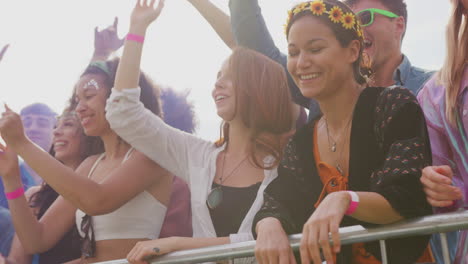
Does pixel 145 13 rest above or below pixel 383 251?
above

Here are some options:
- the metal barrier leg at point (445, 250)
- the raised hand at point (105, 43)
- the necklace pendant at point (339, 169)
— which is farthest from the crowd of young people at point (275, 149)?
the raised hand at point (105, 43)

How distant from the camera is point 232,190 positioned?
8.91 feet

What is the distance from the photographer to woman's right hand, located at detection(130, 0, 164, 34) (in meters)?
3.15

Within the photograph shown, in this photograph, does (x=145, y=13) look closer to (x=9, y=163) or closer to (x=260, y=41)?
(x=260, y=41)

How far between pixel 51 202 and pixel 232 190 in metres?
1.67

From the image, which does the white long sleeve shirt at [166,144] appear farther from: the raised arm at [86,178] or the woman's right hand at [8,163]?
the woman's right hand at [8,163]

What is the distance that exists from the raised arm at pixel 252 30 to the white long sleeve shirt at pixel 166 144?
18.7 inches

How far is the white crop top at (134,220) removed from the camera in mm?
3088

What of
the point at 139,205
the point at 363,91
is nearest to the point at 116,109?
the point at 139,205

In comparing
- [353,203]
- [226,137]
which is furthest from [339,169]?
[226,137]

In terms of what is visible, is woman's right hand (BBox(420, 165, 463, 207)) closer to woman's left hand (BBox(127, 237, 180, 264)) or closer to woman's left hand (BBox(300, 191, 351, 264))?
woman's left hand (BBox(300, 191, 351, 264))

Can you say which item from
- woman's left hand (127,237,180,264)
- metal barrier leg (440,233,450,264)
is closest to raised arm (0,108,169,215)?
woman's left hand (127,237,180,264)

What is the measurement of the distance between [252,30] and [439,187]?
1.62 meters

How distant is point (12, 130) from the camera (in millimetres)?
3189
